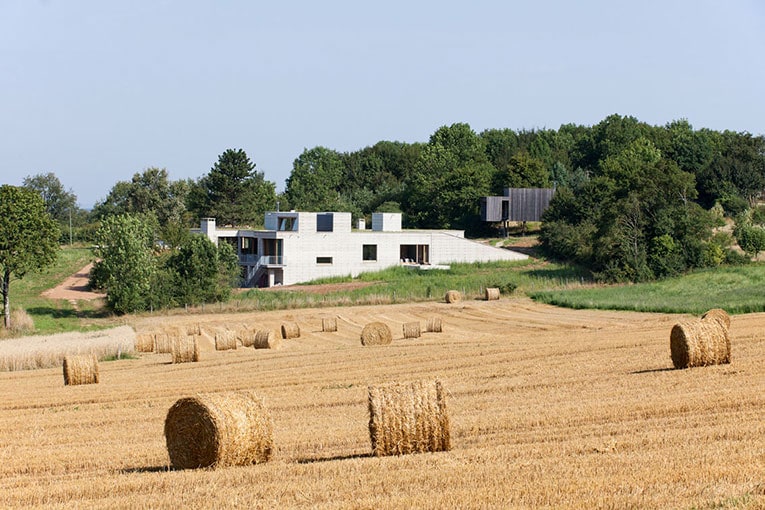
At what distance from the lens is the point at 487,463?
12281 mm

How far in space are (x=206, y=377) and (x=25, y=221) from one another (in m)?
31.3

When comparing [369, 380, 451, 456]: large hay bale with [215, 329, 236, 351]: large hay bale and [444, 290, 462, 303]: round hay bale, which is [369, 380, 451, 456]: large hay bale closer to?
[215, 329, 236, 351]: large hay bale

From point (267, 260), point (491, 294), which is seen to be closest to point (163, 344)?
point (491, 294)

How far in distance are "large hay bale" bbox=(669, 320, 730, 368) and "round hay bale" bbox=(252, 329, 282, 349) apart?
18627 millimetres

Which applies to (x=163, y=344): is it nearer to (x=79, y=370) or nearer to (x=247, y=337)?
(x=247, y=337)

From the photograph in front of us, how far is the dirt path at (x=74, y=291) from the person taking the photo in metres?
68.4

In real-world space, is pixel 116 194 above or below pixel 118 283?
above

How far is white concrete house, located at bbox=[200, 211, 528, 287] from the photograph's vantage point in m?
74.1

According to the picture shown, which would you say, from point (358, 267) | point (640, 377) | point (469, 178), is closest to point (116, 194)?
point (469, 178)

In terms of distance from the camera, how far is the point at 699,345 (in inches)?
830

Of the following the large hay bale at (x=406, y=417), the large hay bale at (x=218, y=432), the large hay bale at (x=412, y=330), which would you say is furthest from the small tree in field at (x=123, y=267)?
the large hay bale at (x=406, y=417)

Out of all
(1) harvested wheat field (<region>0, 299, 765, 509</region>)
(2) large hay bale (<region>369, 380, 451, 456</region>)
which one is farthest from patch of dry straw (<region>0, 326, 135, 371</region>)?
(2) large hay bale (<region>369, 380, 451, 456</region>)

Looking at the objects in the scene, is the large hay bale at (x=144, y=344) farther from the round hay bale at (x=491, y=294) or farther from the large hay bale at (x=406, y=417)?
the large hay bale at (x=406, y=417)

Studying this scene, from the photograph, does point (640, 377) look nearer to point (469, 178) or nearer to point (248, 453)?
point (248, 453)
